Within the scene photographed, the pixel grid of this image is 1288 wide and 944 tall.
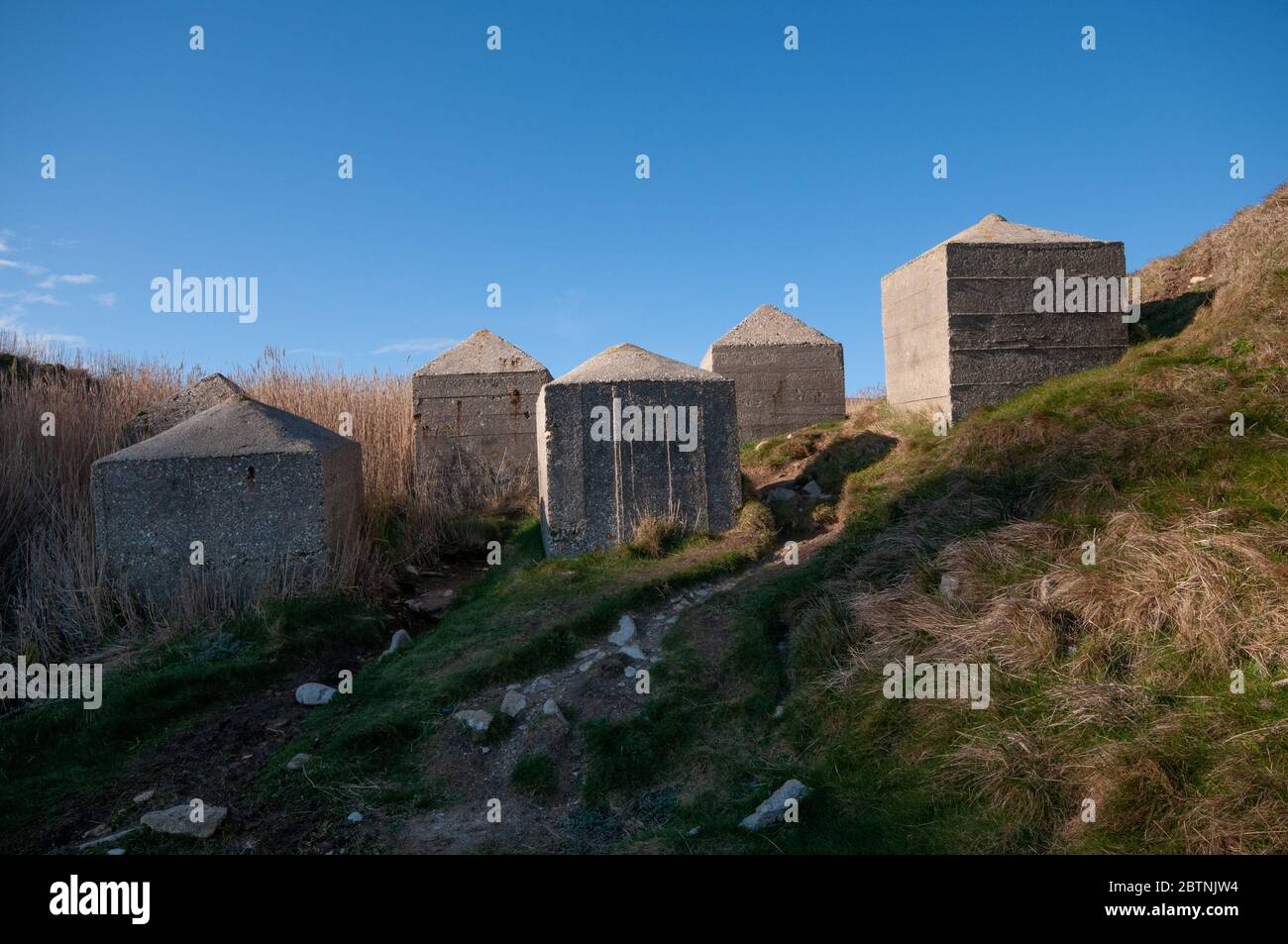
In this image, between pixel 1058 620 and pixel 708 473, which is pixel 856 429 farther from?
pixel 1058 620

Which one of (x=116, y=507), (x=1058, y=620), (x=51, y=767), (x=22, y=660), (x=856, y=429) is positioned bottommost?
(x=51, y=767)

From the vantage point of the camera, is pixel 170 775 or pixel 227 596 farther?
pixel 227 596

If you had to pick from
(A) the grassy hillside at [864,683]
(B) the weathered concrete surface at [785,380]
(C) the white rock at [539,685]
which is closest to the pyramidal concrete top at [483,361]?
(B) the weathered concrete surface at [785,380]

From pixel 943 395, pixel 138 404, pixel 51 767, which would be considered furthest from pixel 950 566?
pixel 138 404

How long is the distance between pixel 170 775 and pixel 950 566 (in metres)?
5.25

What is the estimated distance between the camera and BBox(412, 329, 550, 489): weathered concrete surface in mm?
12797

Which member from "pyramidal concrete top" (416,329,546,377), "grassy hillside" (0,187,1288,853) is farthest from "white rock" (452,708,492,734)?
"pyramidal concrete top" (416,329,546,377)

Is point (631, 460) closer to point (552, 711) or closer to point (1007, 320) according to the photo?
point (552, 711)

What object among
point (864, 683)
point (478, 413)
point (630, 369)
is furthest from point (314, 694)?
point (478, 413)

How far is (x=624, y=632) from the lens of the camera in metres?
6.68

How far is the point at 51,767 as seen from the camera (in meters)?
5.60

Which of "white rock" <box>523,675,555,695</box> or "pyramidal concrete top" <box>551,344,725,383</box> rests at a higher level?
"pyramidal concrete top" <box>551,344,725,383</box>

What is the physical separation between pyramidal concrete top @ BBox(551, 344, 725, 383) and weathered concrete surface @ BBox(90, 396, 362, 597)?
2820 millimetres

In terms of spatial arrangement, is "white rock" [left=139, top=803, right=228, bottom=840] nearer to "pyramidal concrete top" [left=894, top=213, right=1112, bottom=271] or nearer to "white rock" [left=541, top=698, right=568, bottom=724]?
"white rock" [left=541, top=698, right=568, bottom=724]
